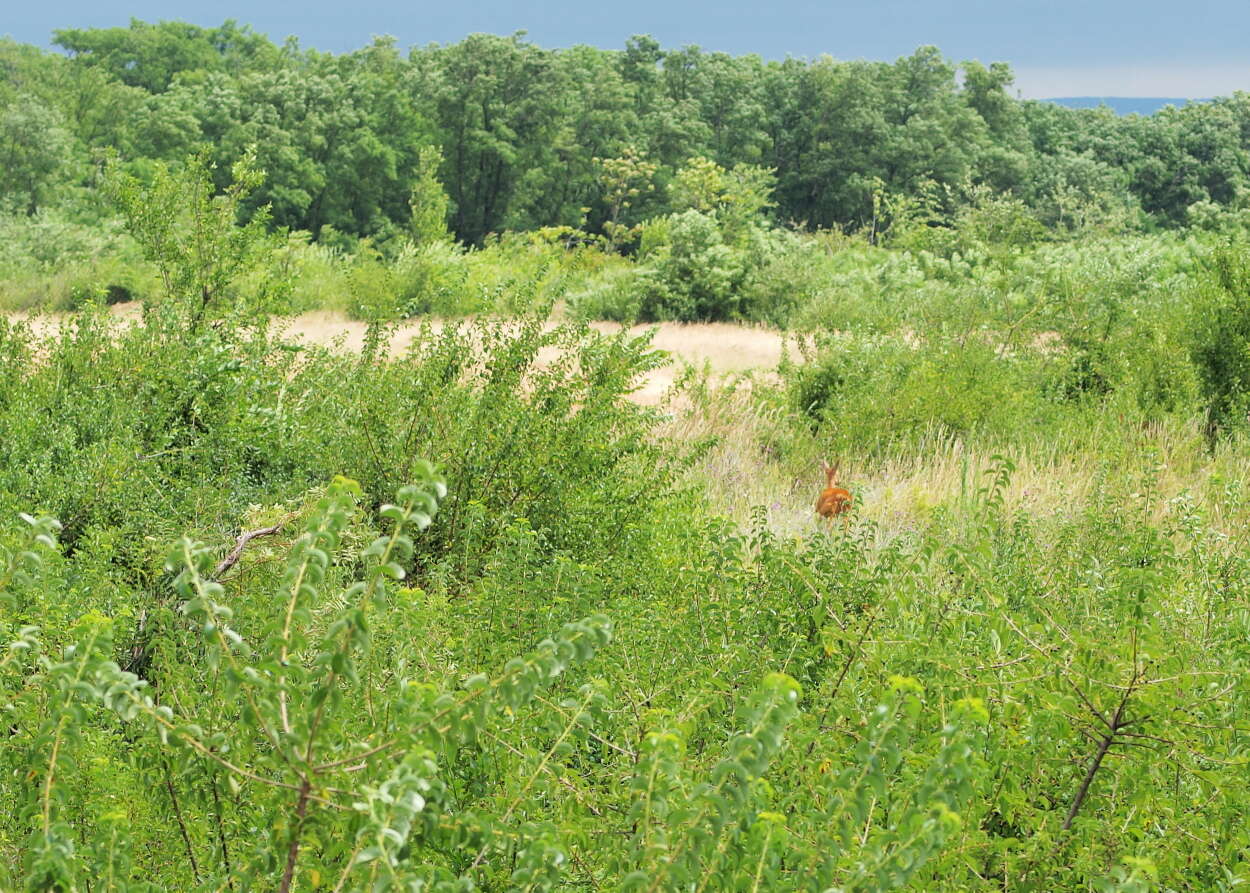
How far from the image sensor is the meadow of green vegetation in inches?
65.4

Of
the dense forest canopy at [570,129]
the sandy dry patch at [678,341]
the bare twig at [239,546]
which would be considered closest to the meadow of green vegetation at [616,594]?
the bare twig at [239,546]

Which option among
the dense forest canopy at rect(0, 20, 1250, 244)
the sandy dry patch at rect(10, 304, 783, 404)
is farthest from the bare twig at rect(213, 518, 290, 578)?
the dense forest canopy at rect(0, 20, 1250, 244)

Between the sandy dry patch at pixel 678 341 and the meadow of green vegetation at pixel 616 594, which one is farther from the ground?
the meadow of green vegetation at pixel 616 594

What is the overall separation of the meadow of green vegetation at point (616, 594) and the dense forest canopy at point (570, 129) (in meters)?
35.7

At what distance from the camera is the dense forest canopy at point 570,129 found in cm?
4762

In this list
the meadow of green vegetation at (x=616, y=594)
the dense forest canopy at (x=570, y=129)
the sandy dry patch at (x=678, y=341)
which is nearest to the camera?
the meadow of green vegetation at (x=616, y=594)

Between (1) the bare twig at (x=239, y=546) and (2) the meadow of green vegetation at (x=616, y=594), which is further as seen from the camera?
(1) the bare twig at (x=239, y=546)

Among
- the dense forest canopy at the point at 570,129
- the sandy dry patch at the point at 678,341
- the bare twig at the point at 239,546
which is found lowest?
the sandy dry patch at the point at 678,341

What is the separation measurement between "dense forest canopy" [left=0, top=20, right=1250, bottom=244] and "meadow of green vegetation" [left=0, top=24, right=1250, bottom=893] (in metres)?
35.7

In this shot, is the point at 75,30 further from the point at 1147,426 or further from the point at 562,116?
the point at 1147,426

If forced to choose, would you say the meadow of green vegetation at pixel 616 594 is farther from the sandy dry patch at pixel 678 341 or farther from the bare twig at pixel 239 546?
the sandy dry patch at pixel 678 341

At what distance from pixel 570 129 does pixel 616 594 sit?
50.5 m

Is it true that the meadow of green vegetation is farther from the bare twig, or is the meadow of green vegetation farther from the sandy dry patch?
the sandy dry patch

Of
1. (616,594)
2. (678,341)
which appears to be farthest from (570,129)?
(616,594)
